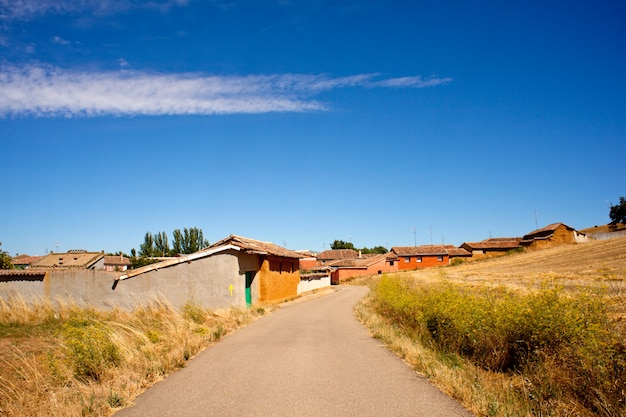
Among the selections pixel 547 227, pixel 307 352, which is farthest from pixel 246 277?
pixel 547 227

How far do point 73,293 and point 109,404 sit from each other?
1928 cm

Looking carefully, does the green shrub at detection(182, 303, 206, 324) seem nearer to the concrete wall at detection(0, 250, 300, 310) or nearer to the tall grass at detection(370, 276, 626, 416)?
the concrete wall at detection(0, 250, 300, 310)

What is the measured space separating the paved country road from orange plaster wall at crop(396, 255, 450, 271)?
67.0 metres

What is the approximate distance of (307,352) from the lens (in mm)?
10477

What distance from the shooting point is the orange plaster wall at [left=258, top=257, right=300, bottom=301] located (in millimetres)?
26234

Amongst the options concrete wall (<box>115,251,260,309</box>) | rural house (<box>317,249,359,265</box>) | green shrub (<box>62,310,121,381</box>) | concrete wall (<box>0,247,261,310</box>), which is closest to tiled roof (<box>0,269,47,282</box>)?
concrete wall (<box>0,247,261,310</box>)

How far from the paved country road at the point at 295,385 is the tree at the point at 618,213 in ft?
283

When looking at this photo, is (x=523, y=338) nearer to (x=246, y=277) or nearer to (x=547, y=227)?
(x=246, y=277)

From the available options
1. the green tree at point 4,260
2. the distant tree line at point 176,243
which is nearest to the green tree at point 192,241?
the distant tree line at point 176,243

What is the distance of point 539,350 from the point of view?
808cm

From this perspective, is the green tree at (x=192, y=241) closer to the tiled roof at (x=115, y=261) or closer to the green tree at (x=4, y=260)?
the tiled roof at (x=115, y=261)

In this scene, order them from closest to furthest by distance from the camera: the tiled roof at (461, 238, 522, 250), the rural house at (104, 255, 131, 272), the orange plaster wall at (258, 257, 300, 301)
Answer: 1. the orange plaster wall at (258, 257, 300, 301)
2. the tiled roof at (461, 238, 522, 250)
3. the rural house at (104, 255, 131, 272)

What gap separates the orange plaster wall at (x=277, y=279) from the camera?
26234 millimetres

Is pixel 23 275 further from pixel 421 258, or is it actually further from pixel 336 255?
pixel 336 255
